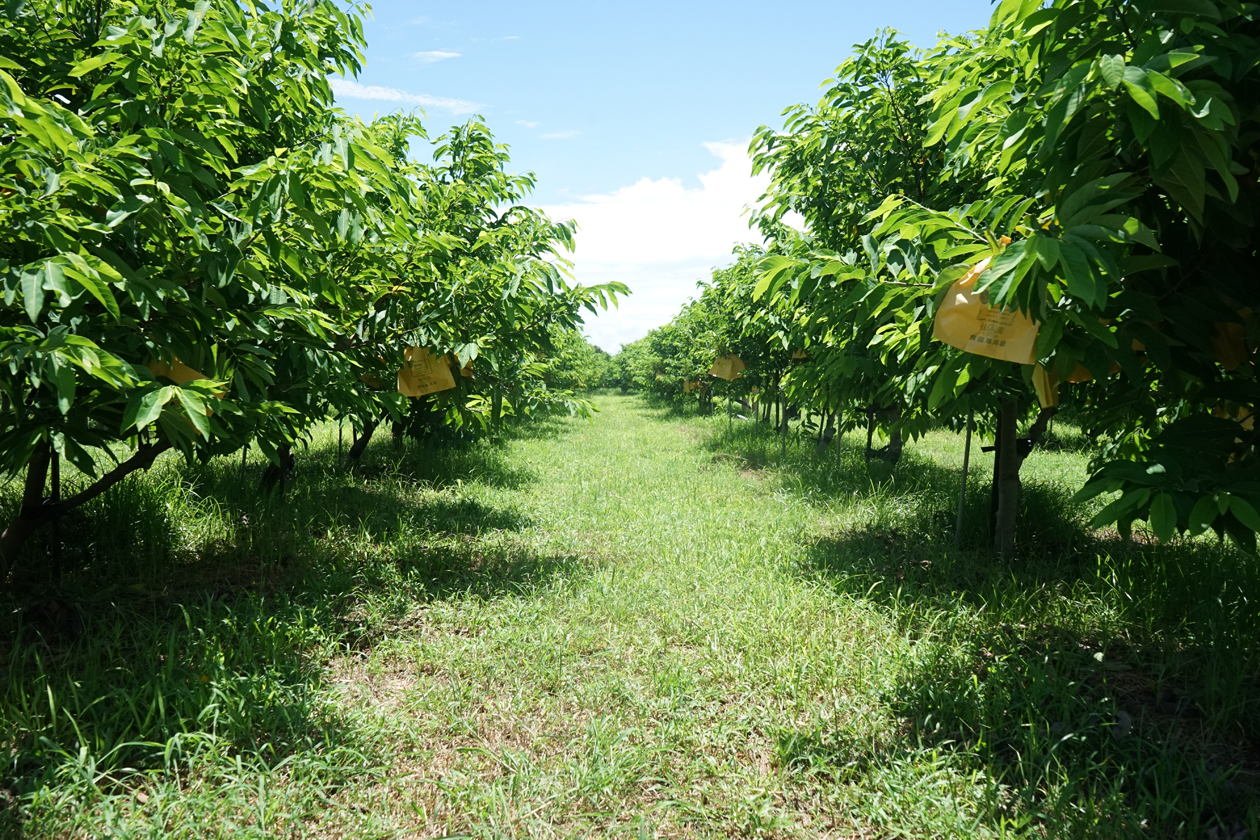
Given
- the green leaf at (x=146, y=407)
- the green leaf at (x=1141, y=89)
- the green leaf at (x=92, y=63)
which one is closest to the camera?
the green leaf at (x=1141, y=89)

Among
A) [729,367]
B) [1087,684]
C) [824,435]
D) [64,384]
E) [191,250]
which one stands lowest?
[1087,684]

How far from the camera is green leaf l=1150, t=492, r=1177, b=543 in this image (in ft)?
5.26

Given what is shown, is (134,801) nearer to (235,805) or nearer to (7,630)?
(235,805)

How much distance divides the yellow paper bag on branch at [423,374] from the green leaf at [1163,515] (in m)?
3.30

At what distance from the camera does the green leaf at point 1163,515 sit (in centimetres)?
160

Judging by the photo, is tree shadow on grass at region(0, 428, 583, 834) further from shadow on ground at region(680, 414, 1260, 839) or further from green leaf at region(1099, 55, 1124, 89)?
green leaf at region(1099, 55, 1124, 89)

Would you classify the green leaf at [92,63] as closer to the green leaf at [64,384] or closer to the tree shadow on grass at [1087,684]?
the green leaf at [64,384]

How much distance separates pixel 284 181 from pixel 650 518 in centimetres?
416

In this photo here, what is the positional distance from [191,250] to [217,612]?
1840mm

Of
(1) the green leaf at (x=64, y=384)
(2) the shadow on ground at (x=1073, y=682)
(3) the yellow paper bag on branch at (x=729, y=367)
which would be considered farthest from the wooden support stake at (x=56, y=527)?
(3) the yellow paper bag on branch at (x=729, y=367)

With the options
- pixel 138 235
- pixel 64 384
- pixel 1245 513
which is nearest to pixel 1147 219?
pixel 1245 513

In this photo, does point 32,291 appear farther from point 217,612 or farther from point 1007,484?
point 1007,484

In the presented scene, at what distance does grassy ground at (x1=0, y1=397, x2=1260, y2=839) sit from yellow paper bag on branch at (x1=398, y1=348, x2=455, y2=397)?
115 cm

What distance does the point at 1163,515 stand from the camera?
1637 millimetres
